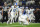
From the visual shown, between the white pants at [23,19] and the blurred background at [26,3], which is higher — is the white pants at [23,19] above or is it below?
below

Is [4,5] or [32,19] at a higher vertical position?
[4,5]

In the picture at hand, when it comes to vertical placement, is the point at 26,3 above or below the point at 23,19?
above

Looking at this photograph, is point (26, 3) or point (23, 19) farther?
point (26, 3)

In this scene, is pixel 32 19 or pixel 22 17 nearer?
pixel 22 17

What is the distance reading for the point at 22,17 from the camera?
8906 mm

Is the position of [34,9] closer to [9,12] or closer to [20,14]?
[20,14]

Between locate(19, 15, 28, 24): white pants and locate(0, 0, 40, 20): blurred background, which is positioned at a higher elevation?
locate(0, 0, 40, 20): blurred background

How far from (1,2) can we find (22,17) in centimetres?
230

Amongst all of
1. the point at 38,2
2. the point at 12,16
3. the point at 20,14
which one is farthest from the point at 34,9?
the point at 12,16

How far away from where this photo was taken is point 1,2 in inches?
385

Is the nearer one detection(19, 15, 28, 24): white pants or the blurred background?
detection(19, 15, 28, 24): white pants

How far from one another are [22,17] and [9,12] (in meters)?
1.32

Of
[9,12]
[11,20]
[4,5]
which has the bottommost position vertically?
[11,20]

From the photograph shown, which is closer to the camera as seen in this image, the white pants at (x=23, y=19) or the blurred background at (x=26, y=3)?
the white pants at (x=23, y=19)
